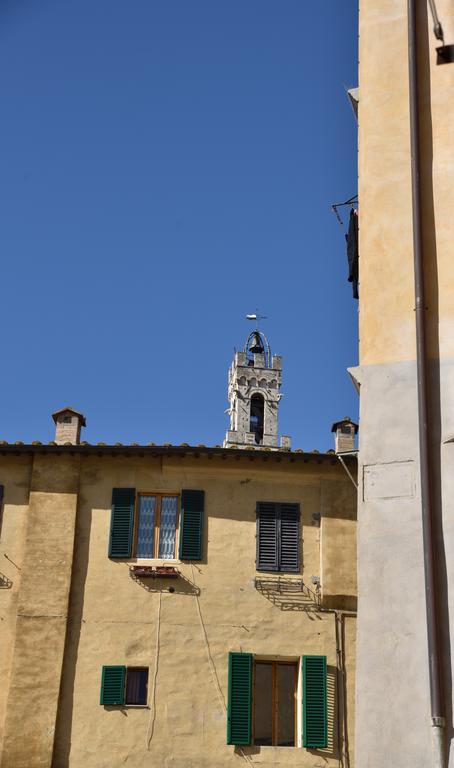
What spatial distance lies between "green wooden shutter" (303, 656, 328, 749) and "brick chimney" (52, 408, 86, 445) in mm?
6778

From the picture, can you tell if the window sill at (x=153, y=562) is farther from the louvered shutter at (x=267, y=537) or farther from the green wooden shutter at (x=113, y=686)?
the green wooden shutter at (x=113, y=686)

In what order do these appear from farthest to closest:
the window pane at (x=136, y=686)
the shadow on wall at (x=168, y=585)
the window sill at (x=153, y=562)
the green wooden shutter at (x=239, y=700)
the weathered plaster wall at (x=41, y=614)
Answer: the window sill at (x=153, y=562)
the shadow on wall at (x=168, y=585)
the window pane at (x=136, y=686)
the green wooden shutter at (x=239, y=700)
the weathered plaster wall at (x=41, y=614)

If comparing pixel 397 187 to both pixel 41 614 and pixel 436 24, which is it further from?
pixel 41 614

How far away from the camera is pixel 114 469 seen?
867 inches

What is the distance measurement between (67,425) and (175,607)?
4.73 m

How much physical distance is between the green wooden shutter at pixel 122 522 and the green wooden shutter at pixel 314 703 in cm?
418

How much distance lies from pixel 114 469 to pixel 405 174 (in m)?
10.7

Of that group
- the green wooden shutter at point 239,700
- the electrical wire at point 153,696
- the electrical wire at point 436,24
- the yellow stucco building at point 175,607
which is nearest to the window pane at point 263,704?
the yellow stucco building at point 175,607

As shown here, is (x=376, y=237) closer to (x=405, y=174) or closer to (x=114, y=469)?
(x=405, y=174)

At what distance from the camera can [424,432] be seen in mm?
11875

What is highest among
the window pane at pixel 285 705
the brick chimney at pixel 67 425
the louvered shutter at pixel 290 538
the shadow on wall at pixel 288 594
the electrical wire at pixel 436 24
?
the electrical wire at pixel 436 24

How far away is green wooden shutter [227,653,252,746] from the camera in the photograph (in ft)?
65.4

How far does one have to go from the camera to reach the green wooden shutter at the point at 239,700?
1994 centimetres

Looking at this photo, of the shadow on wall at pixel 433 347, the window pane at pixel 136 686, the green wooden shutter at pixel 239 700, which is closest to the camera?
the shadow on wall at pixel 433 347
